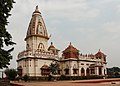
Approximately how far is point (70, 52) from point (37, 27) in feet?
37.4

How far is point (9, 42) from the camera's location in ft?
62.0

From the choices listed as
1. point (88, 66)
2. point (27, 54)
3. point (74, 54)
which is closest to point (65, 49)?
point (74, 54)

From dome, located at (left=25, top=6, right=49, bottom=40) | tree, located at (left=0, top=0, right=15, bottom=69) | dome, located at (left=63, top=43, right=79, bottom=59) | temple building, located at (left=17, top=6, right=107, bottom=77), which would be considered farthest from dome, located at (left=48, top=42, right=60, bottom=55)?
tree, located at (left=0, top=0, right=15, bottom=69)

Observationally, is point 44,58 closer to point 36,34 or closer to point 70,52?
point 36,34

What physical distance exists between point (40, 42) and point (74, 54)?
34.0 feet

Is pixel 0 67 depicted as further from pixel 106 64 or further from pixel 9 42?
pixel 106 64

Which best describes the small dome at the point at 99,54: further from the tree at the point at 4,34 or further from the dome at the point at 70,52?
the tree at the point at 4,34

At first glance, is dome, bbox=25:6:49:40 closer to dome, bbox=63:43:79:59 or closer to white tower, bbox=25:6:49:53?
white tower, bbox=25:6:49:53

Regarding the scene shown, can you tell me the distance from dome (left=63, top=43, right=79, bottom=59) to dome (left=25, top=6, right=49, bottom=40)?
23.8ft

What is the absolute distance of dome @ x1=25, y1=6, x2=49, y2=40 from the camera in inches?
2466

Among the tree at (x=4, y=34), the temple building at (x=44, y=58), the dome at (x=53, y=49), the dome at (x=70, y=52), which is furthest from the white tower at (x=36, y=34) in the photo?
the tree at (x=4, y=34)

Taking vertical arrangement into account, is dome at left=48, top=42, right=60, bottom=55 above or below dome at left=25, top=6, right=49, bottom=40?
below

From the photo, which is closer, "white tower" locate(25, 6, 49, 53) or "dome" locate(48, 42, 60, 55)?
"white tower" locate(25, 6, 49, 53)

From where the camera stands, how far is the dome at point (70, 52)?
216 ft
